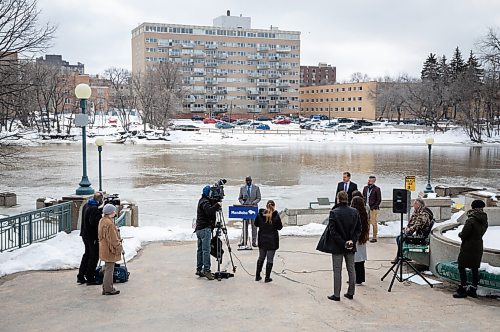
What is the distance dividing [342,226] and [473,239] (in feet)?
7.22

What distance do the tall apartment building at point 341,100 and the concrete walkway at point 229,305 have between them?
127 m

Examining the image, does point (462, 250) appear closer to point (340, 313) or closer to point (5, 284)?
point (340, 313)

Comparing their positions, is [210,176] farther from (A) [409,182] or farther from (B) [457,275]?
(B) [457,275]

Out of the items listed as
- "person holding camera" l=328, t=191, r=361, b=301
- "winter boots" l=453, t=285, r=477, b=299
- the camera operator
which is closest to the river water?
the camera operator

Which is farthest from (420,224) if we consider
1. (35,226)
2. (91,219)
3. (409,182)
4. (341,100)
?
(341,100)

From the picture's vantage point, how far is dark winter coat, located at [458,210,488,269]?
891 centimetres

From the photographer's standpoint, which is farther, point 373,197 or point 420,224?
point 373,197

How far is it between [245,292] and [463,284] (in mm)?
3558

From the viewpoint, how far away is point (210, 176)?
35688 mm

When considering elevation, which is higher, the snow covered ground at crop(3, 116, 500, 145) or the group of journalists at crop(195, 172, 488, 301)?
the snow covered ground at crop(3, 116, 500, 145)

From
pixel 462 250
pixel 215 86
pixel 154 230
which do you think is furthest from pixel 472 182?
pixel 215 86

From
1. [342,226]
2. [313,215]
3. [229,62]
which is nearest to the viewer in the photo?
[342,226]

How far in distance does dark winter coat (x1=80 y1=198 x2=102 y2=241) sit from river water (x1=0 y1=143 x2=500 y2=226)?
9691mm

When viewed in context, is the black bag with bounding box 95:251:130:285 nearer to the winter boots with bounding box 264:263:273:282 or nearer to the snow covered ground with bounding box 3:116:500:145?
the winter boots with bounding box 264:263:273:282
